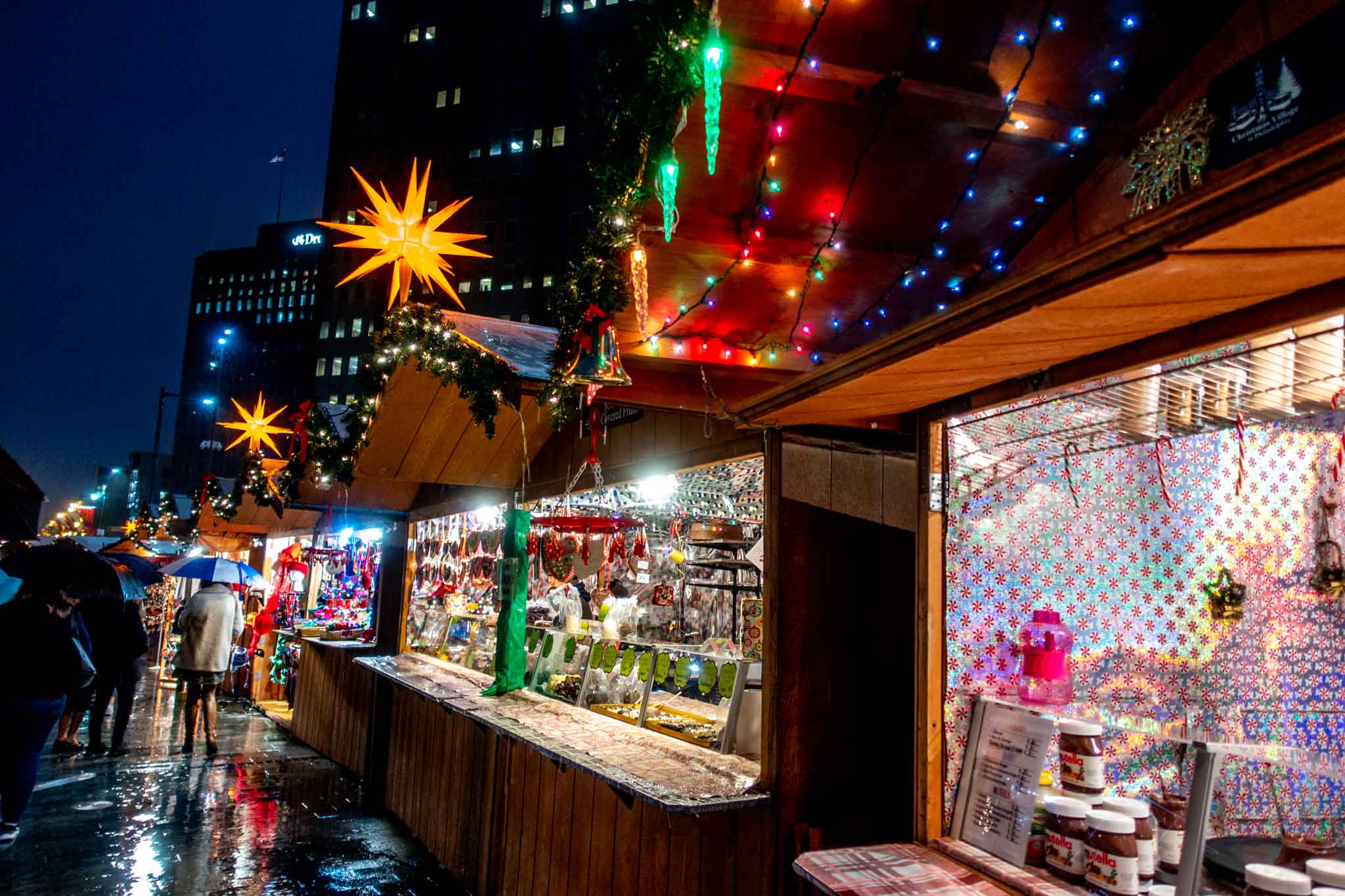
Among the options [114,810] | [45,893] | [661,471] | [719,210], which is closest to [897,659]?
[661,471]

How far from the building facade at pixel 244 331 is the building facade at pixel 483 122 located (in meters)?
24.1

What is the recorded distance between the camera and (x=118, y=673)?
397 inches

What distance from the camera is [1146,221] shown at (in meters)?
1.53

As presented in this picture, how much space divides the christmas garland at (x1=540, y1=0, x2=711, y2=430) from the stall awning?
1558 millimetres

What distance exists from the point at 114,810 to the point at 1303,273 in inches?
360

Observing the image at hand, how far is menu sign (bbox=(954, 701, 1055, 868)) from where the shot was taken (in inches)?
102

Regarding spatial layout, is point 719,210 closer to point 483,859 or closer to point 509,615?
point 509,615

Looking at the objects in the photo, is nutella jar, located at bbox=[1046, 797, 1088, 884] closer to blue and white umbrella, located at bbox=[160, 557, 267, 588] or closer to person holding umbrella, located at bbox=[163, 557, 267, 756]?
person holding umbrella, located at bbox=[163, 557, 267, 756]

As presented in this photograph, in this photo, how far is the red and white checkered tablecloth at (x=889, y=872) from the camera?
2.45 metres

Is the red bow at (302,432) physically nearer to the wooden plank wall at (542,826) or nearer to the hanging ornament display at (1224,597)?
the wooden plank wall at (542,826)

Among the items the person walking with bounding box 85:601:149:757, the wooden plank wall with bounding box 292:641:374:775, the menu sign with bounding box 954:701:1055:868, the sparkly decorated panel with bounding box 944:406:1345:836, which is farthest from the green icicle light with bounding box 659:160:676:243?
the person walking with bounding box 85:601:149:757

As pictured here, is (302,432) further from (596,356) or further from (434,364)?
(596,356)

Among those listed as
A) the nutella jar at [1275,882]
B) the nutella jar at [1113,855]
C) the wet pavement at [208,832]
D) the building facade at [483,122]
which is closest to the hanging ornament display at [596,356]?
the nutella jar at [1113,855]

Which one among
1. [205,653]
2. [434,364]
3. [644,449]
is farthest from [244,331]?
[644,449]
